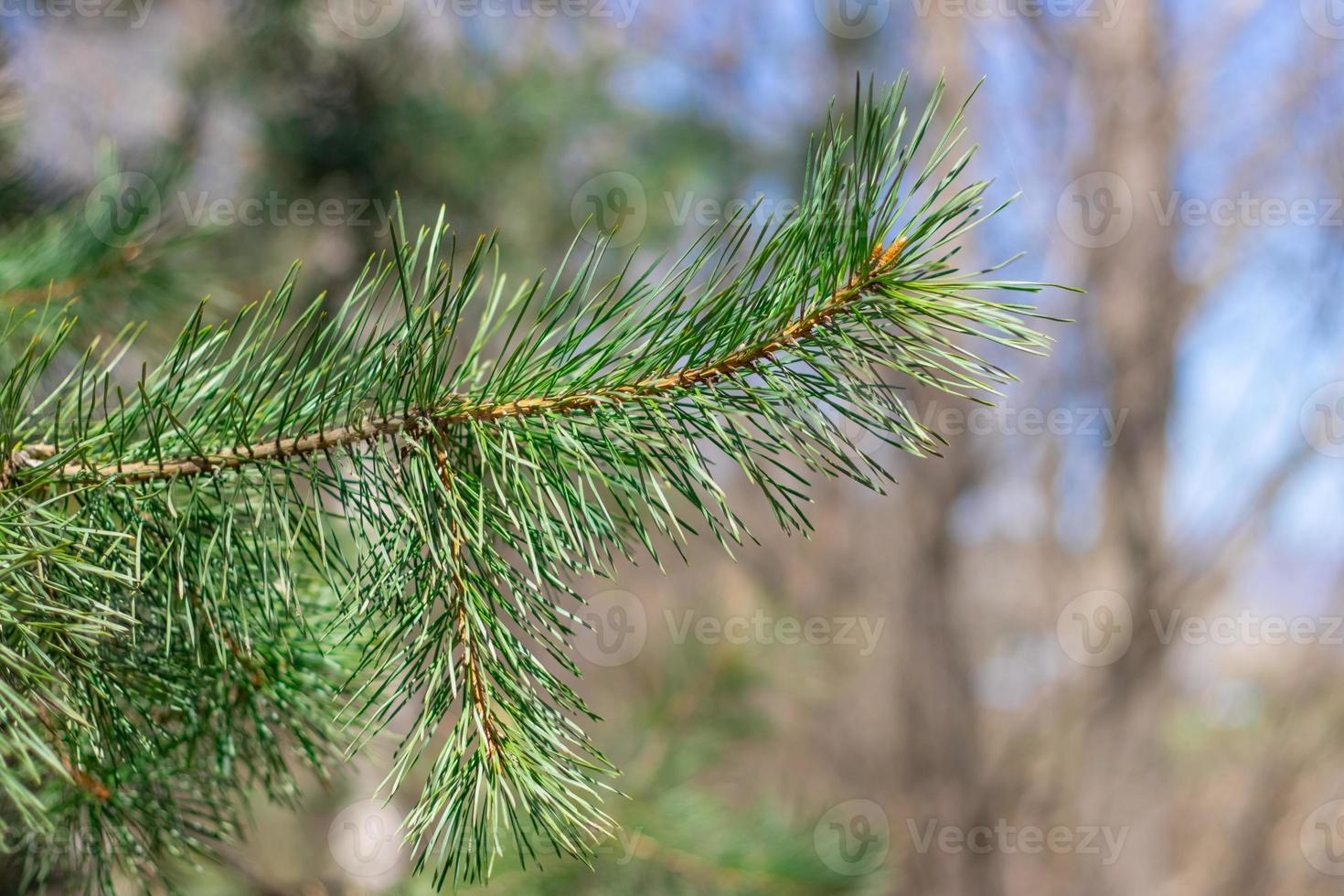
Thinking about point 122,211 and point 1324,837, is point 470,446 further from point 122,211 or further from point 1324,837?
point 1324,837

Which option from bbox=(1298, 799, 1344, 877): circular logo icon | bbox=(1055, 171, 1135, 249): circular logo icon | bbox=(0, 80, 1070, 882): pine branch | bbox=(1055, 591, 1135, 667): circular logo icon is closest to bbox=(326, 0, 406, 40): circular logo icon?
bbox=(0, 80, 1070, 882): pine branch

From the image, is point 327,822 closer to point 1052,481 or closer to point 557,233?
point 557,233

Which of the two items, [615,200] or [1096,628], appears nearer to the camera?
[615,200]

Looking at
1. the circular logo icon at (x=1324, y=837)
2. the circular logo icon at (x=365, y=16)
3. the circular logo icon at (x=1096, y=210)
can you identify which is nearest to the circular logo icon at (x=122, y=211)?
the circular logo icon at (x=365, y=16)

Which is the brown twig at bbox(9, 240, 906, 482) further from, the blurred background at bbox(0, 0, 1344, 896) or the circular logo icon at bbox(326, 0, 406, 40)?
the circular logo icon at bbox(326, 0, 406, 40)

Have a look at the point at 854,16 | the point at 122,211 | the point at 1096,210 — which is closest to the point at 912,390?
the point at 1096,210

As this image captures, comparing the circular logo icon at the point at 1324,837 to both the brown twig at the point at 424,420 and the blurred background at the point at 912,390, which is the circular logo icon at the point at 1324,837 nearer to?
the blurred background at the point at 912,390

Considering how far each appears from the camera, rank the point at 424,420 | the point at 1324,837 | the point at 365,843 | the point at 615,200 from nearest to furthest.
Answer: the point at 424,420
the point at 365,843
the point at 615,200
the point at 1324,837
